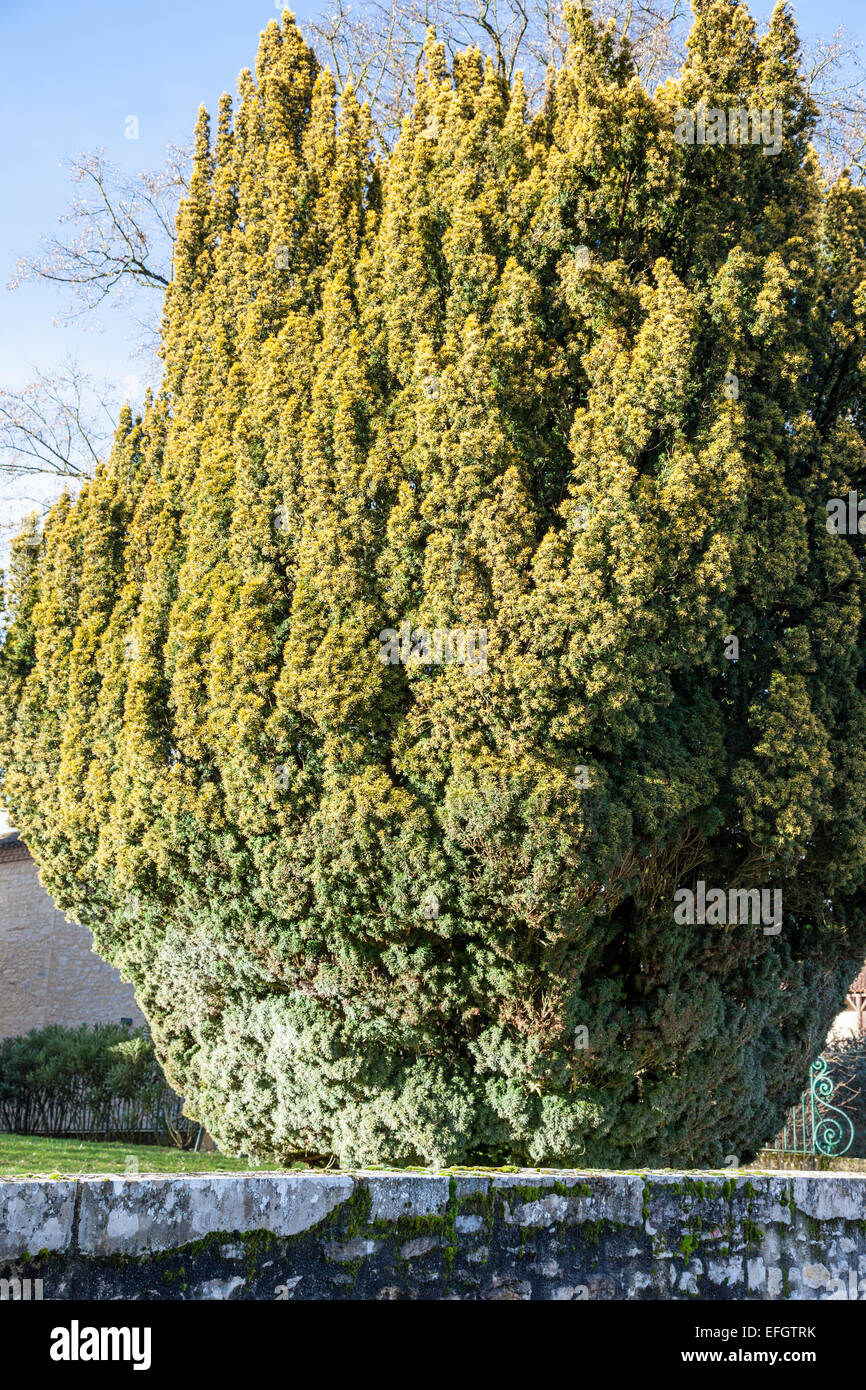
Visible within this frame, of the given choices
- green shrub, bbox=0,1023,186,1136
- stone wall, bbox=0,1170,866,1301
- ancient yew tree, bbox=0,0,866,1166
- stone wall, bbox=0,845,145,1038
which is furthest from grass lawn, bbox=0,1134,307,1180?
stone wall, bbox=0,1170,866,1301

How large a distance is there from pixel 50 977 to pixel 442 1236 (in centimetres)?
1847

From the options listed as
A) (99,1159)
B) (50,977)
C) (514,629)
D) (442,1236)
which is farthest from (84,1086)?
(442,1236)

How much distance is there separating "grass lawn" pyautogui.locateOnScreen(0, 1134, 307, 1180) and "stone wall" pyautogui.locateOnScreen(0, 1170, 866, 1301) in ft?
17.1

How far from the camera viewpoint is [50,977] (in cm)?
2097

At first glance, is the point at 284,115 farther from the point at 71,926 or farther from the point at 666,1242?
the point at 71,926

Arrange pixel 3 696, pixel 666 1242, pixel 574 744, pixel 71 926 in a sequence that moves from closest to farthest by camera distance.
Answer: pixel 666 1242 < pixel 574 744 < pixel 3 696 < pixel 71 926

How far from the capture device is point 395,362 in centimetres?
798

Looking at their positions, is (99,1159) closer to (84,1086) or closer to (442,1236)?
(84,1086)

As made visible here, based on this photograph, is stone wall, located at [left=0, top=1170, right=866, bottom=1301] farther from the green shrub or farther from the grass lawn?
the green shrub

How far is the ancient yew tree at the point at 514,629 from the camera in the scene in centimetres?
727

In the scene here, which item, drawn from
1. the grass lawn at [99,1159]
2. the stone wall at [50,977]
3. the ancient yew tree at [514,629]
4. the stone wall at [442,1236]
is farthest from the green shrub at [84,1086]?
the stone wall at [442,1236]

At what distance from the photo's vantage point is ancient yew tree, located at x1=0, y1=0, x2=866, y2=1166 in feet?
23.9
